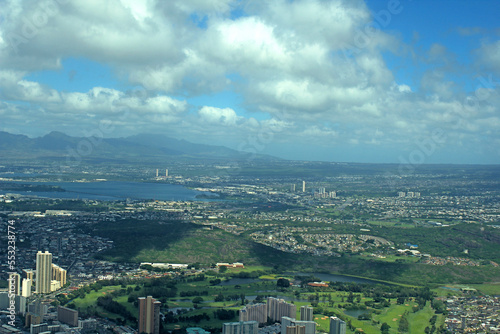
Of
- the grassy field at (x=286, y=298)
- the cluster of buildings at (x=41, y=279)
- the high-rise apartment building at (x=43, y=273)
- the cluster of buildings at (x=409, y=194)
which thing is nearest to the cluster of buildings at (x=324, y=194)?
the cluster of buildings at (x=409, y=194)

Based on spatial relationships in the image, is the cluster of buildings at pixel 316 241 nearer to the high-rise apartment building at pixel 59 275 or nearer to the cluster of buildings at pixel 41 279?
the high-rise apartment building at pixel 59 275

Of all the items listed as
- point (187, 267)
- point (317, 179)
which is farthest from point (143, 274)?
point (317, 179)

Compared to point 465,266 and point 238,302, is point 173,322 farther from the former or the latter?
point 465,266

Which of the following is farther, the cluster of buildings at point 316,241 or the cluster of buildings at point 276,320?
the cluster of buildings at point 316,241

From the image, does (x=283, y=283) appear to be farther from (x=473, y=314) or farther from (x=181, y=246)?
(x=181, y=246)

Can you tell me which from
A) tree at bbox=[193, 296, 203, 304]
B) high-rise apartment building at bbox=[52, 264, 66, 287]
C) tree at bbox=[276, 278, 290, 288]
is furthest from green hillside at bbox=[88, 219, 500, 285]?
tree at bbox=[193, 296, 203, 304]

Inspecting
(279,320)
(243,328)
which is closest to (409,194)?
(279,320)


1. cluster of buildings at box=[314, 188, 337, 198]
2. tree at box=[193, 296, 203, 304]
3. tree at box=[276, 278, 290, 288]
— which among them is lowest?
tree at box=[193, 296, 203, 304]

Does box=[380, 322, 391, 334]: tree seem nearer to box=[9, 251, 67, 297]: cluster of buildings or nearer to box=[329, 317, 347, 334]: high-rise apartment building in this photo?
box=[329, 317, 347, 334]: high-rise apartment building

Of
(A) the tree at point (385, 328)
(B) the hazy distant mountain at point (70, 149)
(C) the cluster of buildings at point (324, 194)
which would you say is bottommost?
(A) the tree at point (385, 328)
